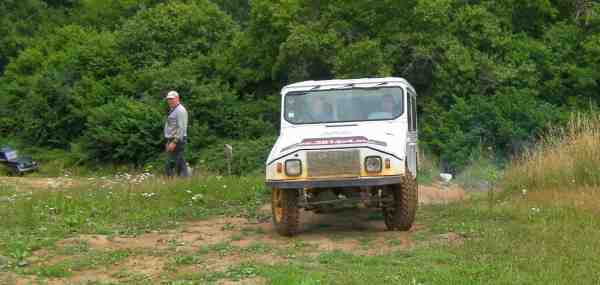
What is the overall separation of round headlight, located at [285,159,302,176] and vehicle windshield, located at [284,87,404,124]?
135 centimetres

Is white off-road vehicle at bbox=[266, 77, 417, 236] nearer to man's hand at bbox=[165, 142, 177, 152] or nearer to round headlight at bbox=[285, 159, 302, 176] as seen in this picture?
round headlight at bbox=[285, 159, 302, 176]

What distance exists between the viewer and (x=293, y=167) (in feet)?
30.5

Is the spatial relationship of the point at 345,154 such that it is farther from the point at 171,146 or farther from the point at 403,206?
the point at 171,146

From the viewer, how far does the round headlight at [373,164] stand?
30.2ft

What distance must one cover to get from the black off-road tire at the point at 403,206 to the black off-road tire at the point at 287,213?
1.08m

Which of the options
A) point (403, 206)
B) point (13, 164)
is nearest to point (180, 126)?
point (403, 206)

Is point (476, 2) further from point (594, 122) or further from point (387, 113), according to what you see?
point (387, 113)

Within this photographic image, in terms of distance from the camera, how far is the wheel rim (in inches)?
375

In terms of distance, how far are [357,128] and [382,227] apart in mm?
1269

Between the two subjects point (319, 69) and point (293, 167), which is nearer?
point (293, 167)

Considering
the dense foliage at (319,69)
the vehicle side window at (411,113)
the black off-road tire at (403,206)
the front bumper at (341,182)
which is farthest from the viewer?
the dense foliage at (319,69)

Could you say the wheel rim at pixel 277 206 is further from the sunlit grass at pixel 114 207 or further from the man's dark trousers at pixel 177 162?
the man's dark trousers at pixel 177 162

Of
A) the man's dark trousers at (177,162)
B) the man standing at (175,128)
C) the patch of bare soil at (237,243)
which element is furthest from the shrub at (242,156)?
the patch of bare soil at (237,243)

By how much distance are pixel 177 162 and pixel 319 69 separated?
9746 millimetres
